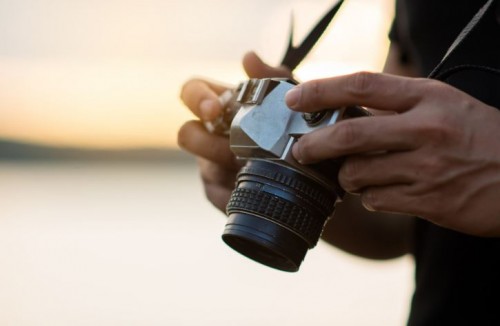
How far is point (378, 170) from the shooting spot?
668 mm

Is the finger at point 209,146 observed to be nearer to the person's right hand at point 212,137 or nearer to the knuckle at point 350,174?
the person's right hand at point 212,137

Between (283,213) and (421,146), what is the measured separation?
6.5 inches

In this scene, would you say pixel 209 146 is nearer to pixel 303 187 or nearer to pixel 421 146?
pixel 303 187

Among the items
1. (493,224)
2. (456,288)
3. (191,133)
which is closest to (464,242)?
(456,288)

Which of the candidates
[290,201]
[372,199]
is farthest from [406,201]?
[290,201]

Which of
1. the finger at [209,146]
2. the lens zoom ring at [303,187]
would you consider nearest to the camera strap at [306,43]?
the finger at [209,146]

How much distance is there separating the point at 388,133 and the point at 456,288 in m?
0.25

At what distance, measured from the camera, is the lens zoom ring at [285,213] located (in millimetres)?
764

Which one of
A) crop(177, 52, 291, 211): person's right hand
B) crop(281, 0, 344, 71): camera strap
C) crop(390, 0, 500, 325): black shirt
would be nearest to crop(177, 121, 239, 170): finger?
crop(177, 52, 291, 211): person's right hand

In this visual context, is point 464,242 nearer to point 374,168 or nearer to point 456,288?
point 456,288

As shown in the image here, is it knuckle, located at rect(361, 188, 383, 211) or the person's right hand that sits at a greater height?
knuckle, located at rect(361, 188, 383, 211)

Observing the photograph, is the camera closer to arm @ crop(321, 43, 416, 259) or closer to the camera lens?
the camera lens

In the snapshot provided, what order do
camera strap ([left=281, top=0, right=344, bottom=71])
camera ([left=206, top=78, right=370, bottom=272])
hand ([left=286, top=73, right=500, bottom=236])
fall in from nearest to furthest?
hand ([left=286, top=73, right=500, bottom=236]) < camera ([left=206, top=78, right=370, bottom=272]) < camera strap ([left=281, top=0, right=344, bottom=71])

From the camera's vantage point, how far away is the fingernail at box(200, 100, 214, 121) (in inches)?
37.4
